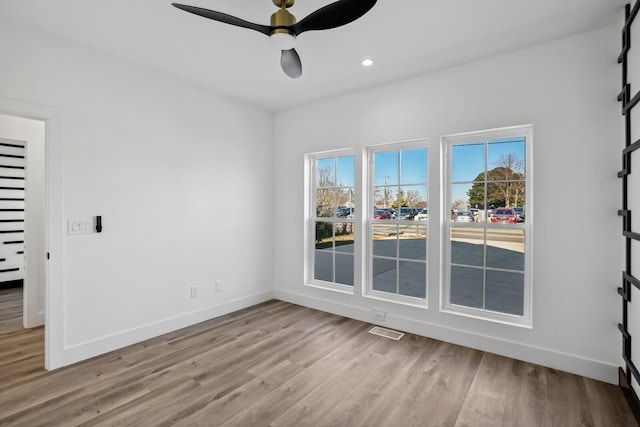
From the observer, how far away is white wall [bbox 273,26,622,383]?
2.43 meters

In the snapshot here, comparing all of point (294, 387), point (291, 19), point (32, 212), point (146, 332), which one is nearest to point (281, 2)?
point (291, 19)

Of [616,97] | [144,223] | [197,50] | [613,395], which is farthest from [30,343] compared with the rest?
[616,97]

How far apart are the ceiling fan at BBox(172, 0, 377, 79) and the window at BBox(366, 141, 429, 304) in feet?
6.03

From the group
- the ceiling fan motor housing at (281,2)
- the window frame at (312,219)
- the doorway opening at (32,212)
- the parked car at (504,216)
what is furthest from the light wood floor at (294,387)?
the ceiling fan motor housing at (281,2)

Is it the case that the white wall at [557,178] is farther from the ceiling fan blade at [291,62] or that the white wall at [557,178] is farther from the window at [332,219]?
the ceiling fan blade at [291,62]

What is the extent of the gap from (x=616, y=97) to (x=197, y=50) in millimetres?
3450

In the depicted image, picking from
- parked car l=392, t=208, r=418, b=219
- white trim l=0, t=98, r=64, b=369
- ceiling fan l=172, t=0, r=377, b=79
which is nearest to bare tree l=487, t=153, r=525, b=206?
parked car l=392, t=208, r=418, b=219

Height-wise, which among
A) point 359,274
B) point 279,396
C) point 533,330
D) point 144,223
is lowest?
point 279,396

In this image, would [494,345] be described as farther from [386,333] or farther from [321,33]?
[321,33]

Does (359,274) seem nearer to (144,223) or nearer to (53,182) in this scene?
(144,223)

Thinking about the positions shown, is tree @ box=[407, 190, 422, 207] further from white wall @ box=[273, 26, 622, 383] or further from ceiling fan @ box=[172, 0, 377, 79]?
ceiling fan @ box=[172, 0, 377, 79]

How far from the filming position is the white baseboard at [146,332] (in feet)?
8.91

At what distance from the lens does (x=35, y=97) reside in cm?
253

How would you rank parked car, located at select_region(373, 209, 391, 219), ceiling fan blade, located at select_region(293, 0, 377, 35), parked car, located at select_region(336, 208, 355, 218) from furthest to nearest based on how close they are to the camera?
parked car, located at select_region(336, 208, 355, 218) → parked car, located at select_region(373, 209, 391, 219) → ceiling fan blade, located at select_region(293, 0, 377, 35)
